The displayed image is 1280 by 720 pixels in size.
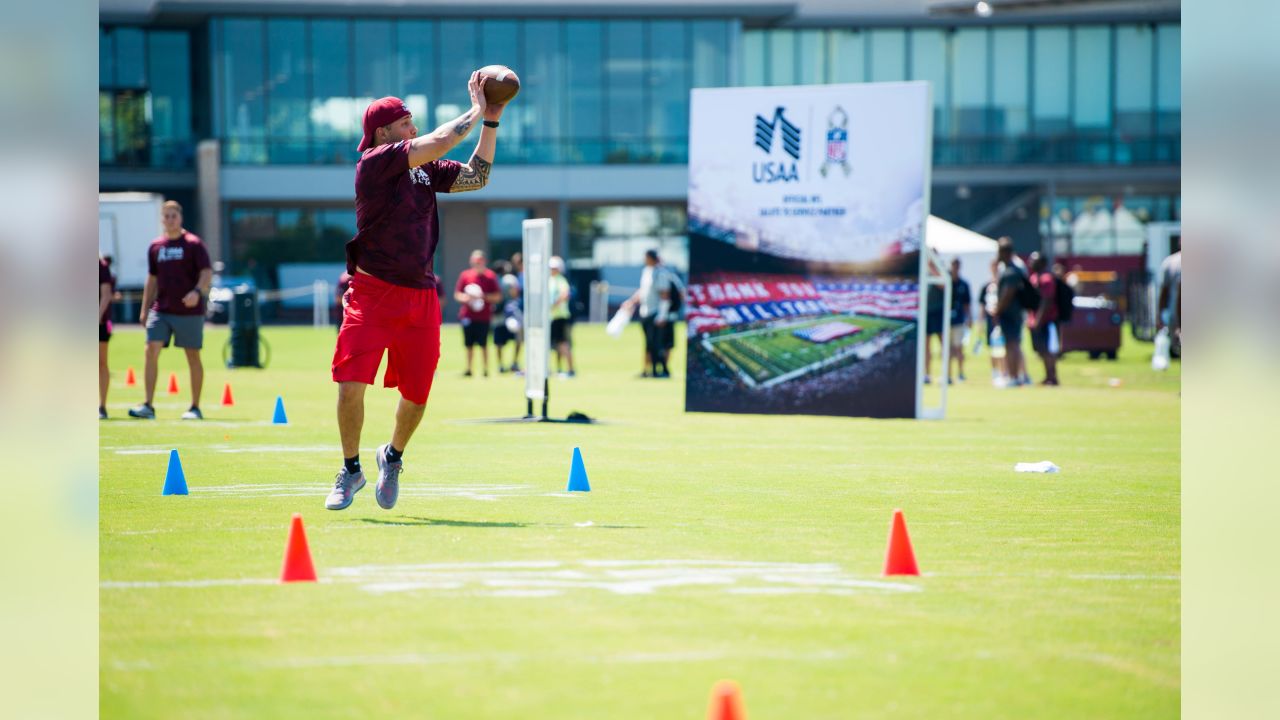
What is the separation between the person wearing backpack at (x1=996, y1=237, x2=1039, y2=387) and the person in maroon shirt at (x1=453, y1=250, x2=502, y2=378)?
26.3ft

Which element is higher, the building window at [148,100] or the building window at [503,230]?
the building window at [148,100]

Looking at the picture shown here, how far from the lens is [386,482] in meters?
9.68

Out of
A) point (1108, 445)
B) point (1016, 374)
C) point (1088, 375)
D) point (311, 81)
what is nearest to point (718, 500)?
point (1108, 445)

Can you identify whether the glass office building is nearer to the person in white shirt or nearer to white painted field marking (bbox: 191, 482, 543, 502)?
the person in white shirt

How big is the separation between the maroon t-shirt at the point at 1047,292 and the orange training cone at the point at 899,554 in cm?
1923

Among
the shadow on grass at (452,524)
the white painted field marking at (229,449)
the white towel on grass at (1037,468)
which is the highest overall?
the shadow on grass at (452,524)

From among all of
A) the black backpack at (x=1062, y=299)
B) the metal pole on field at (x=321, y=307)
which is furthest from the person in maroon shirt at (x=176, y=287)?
the metal pole on field at (x=321, y=307)

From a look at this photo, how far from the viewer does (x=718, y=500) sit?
10727mm

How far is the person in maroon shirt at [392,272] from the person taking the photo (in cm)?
949

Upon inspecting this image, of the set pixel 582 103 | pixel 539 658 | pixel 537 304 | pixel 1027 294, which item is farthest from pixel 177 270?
pixel 582 103

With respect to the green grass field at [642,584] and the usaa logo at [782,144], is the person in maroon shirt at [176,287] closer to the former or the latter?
the green grass field at [642,584]
